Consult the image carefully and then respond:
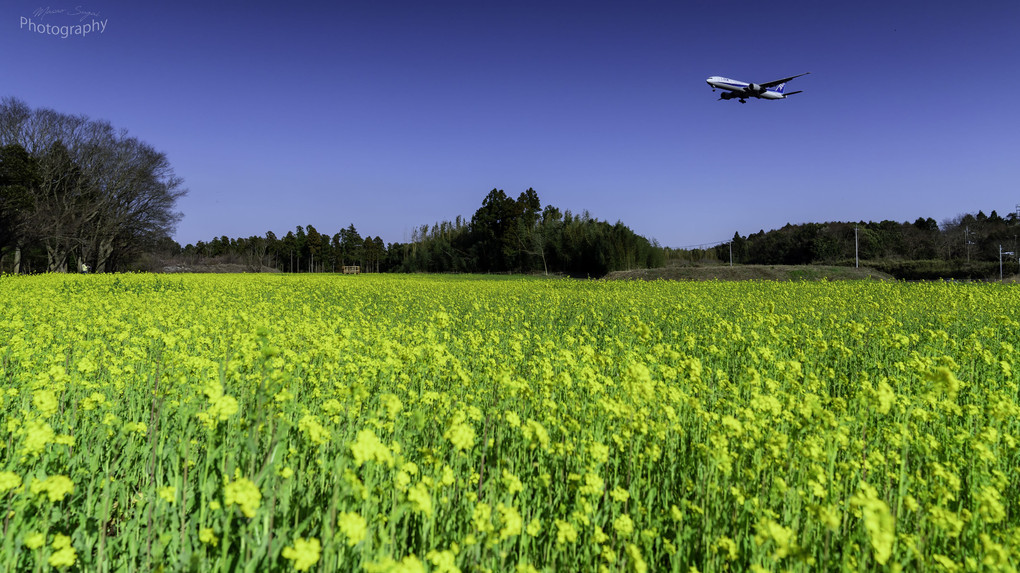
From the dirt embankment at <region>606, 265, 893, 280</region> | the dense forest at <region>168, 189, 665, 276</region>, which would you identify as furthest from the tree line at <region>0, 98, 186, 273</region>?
the dirt embankment at <region>606, 265, 893, 280</region>

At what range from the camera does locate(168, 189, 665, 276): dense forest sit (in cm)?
4447

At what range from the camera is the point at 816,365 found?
19.8ft

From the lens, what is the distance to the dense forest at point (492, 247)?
4447cm

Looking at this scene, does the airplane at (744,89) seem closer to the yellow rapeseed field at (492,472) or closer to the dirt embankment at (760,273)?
the dirt embankment at (760,273)

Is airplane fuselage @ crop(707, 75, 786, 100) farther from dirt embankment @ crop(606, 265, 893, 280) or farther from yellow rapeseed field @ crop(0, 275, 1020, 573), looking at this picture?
yellow rapeseed field @ crop(0, 275, 1020, 573)

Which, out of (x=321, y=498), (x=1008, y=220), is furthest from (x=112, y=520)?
(x=1008, y=220)

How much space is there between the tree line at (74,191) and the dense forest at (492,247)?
32.4 m

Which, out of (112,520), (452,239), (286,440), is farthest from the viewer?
(452,239)

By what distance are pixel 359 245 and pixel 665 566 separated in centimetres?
9632

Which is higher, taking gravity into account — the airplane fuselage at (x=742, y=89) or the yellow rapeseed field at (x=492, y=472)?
the airplane fuselage at (x=742, y=89)

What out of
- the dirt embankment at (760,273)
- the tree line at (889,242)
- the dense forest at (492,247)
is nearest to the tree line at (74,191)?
the dense forest at (492,247)

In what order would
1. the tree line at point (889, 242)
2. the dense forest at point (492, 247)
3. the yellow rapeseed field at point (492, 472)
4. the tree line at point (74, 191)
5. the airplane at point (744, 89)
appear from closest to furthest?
the yellow rapeseed field at point (492, 472) → the airplane at point (744, 89) → the tree line at point (74, 191) → the dense forest at point (492, 247) → the tree line at point (889, 242)

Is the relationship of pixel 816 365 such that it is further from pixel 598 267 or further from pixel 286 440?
pixel 598 267

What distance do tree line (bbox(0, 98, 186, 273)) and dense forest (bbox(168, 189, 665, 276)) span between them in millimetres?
32392
